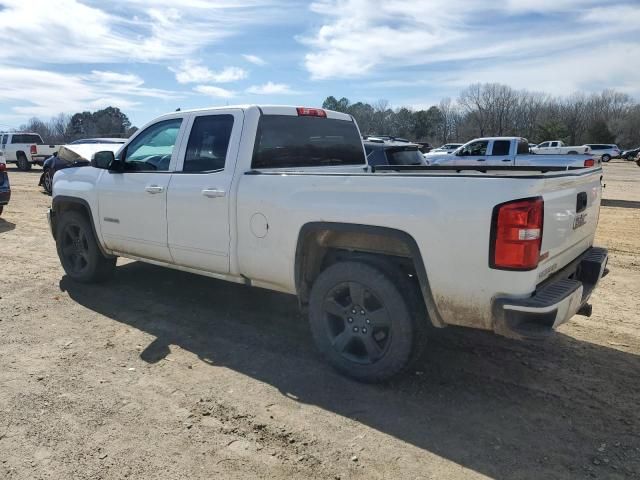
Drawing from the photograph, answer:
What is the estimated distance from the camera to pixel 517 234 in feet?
9.62

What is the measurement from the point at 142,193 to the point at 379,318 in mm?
2809

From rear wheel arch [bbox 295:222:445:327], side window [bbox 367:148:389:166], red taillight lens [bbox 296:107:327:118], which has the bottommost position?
rear wheel arch [bbox 295:222:445:327]

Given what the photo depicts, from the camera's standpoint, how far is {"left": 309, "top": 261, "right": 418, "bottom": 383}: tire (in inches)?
138

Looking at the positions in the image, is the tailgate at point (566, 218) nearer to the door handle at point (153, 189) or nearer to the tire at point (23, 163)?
the door handle at point (153, 189)

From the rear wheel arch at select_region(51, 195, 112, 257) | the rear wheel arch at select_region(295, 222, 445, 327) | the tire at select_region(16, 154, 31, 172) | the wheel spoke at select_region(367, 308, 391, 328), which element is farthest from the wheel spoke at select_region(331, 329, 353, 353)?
the tire at select_region(16, 154, 31, 172)

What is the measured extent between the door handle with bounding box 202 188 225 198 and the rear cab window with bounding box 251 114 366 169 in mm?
363

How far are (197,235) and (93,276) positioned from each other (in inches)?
83.0

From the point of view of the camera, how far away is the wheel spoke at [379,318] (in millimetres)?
3561

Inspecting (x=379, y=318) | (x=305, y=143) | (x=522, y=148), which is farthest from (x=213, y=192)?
(x=522, y=148)

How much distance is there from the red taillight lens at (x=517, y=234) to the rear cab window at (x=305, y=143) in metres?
2.21

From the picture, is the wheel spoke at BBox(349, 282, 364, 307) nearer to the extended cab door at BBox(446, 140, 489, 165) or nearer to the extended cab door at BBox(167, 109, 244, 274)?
the extended cab door at BBox(167, 109, 244, 274)

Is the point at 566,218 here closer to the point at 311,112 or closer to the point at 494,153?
the point at 311,112

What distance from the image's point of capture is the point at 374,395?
3.58m

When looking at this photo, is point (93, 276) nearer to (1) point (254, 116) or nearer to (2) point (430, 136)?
(1) point (254, 116)
